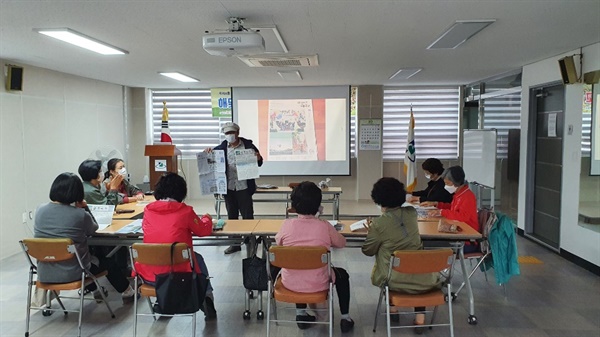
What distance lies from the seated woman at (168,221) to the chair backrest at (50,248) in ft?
1.58

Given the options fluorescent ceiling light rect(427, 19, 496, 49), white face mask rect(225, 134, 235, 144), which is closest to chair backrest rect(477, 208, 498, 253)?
fluorescent ceiling light rect(427, 19, 496, 49)

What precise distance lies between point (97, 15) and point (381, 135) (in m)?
6.19

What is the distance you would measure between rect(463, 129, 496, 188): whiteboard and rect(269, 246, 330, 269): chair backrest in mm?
4740

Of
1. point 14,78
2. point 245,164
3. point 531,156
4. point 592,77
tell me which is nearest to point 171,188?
point 245,164

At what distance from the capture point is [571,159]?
4957 mm

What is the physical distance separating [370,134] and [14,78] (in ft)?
19.6

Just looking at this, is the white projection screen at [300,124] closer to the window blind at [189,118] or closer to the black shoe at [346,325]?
the window blind at [189,118]

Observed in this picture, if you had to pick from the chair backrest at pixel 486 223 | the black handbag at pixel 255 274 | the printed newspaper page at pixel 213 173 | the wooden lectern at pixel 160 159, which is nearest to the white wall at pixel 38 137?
the wooden lectern at pixel 160 159

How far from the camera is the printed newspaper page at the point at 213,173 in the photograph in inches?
189

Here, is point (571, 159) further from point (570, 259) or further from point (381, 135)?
point (381, 135)

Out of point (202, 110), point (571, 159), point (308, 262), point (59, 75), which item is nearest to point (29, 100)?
point (59, 75)

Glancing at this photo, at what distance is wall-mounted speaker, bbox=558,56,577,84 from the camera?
15.6ft

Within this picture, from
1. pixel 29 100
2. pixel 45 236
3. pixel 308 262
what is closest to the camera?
pixel 308 262

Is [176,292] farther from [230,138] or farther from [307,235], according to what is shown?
[230,138]
